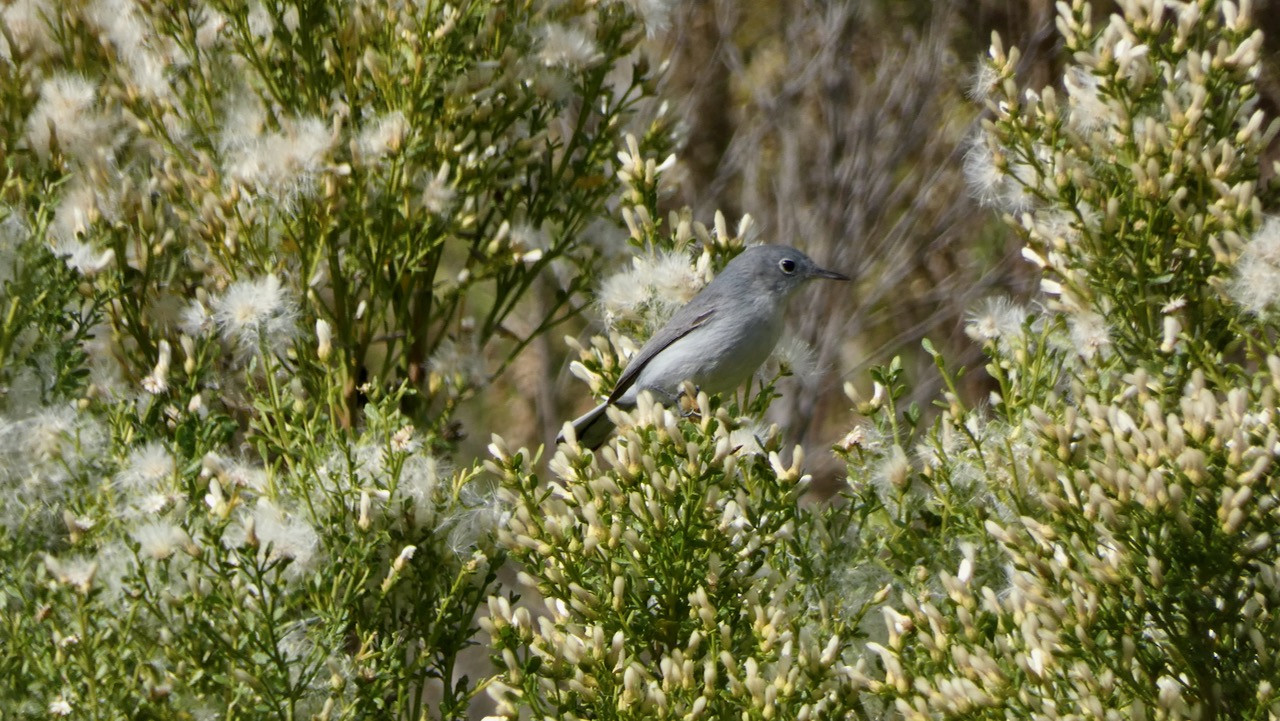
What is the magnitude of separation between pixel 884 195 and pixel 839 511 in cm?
337

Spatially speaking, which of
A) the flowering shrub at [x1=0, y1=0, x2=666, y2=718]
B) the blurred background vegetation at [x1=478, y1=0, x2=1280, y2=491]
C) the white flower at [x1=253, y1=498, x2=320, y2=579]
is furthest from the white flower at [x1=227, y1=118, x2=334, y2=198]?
the blurred background vegetation at [x1=478, y1=0, x2=1280, y2=491]

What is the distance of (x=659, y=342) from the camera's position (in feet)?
14.7

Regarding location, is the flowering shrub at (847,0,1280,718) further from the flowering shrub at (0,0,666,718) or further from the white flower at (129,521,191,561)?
the white flower at (129,521,191,561)

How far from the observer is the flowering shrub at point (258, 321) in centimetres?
347

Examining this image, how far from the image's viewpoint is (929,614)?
128 inches

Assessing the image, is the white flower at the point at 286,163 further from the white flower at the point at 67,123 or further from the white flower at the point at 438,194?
the white flower at the point at 67,123

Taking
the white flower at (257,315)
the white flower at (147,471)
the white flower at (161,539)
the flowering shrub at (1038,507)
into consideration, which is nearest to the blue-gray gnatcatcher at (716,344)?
the flowering shrub at (1038,507)

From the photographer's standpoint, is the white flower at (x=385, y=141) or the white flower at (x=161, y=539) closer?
the white flower at (x=161, y=539)

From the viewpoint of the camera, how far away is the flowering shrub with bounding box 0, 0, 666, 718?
11.4 feet

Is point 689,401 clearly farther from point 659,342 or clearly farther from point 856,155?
point 856,155

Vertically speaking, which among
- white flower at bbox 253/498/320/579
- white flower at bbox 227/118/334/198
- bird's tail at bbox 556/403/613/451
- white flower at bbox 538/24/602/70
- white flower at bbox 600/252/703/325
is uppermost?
white flower at bbox 538/24/602/70

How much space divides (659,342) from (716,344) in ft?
1.26

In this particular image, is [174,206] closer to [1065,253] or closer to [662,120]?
[662,120]

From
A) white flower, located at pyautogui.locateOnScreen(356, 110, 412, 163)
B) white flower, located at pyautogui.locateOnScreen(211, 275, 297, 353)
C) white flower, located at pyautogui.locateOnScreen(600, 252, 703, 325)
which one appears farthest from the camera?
white flower, located at pyautogui.locateOnScreen(600, 252, 703, 325)
